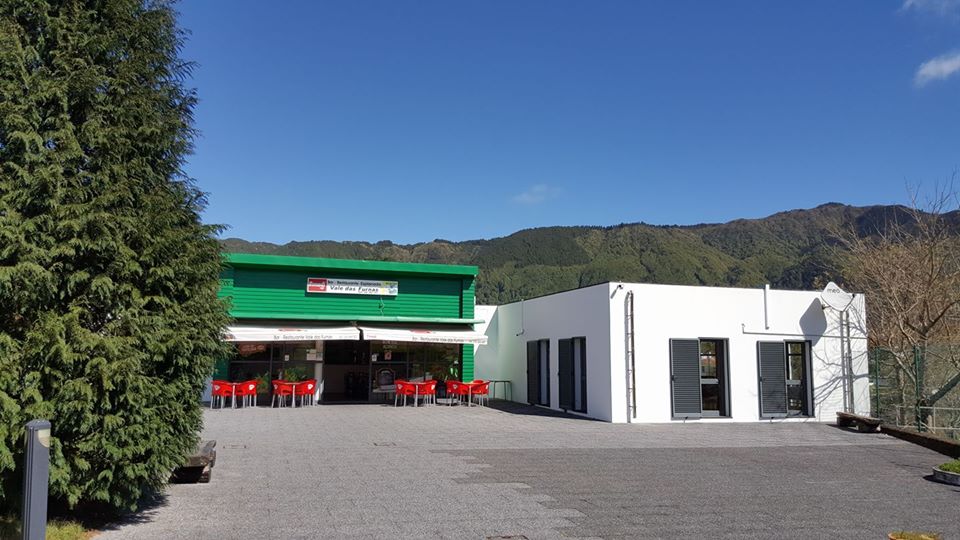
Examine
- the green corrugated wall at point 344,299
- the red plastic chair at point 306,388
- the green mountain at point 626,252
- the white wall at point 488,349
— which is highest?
the green mountain at point 626,252

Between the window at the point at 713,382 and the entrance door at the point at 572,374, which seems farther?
the entrance door at the point at 572,374

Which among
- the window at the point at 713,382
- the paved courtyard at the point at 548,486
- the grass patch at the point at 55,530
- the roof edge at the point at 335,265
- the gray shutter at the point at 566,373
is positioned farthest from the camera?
the roof edge at the point at 335,265

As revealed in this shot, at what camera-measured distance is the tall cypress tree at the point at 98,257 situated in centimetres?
513

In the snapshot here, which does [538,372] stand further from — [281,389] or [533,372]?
[281,389]

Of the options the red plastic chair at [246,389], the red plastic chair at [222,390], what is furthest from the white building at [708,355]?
the red plastic chair at [222,390]

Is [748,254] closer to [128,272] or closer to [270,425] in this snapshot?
[270,425]

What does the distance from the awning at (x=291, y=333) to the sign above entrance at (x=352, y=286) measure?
4.74ft

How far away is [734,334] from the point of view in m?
15.3

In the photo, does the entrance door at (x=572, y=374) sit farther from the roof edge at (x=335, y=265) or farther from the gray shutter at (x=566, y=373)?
the roof edge at (x=335, y=265)

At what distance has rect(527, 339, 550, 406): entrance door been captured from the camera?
59.3 ft

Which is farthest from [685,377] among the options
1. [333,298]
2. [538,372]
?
[333,298]

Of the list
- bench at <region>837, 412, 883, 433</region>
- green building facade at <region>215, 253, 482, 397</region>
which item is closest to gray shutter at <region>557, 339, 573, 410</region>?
green building facade at <region>215, 253, 482, 397</region>

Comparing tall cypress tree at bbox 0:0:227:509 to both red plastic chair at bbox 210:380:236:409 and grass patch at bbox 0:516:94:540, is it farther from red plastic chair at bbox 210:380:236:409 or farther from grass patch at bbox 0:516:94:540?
red plastic chair at bbox 210:380:236:409

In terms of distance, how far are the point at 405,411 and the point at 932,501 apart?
37.1 feet
